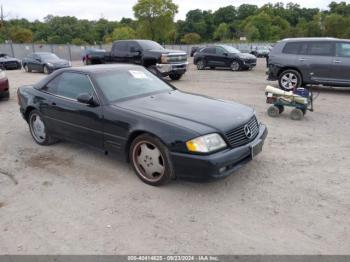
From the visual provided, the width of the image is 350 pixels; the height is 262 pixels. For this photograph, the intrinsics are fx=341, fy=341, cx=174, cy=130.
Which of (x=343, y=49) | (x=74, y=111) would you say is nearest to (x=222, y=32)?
(x=343, y=49)

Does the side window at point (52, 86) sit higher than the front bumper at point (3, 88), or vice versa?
the side window at point (52, 86)

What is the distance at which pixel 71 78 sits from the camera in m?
5.36

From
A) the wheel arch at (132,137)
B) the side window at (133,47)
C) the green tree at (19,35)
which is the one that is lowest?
the wheel arch at (132,137)

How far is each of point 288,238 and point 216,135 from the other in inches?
53.6

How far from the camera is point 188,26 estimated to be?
119 m

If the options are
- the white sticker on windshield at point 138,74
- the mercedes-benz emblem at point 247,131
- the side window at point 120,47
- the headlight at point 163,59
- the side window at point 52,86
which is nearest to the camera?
the mercedes-benz emblem at point 247,131

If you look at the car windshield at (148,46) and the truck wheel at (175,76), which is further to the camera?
the truck wheel at (175,76)

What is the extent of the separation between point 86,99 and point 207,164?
200 centimetres

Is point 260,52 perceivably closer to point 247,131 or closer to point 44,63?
point 44,63

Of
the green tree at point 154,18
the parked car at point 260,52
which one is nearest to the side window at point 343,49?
the parked car at point 260,52

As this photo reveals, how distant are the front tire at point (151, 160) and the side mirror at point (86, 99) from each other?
0.90 m

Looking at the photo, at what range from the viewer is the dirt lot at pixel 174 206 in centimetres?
320

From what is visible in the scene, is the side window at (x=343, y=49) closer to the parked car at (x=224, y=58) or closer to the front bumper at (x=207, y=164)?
the front bumper at (x=207, y=164)

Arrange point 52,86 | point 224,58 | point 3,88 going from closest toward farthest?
point 52,86
point 3,88
point 224,58
